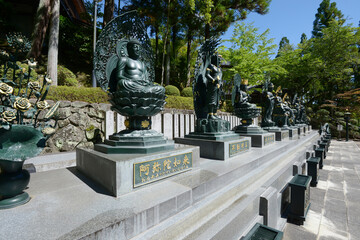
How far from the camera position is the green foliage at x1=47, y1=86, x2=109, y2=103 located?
6.22 meters

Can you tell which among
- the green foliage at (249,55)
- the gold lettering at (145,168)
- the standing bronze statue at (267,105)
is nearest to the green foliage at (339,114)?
the green foliage at (249,55)

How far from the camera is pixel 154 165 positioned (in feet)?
8.68

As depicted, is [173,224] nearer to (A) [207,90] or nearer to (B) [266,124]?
(A) [207,90]

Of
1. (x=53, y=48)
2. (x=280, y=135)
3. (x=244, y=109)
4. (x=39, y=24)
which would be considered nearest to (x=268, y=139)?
(x=244, y=109)

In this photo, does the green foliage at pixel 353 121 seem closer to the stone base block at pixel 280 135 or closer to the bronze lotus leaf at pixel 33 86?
the stone base block at pixel 280 135

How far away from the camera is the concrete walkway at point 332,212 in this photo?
323 cm

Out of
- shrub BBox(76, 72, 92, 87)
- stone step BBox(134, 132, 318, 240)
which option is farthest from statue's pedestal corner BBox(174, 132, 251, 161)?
shrub BBox(76, 72, 92, 87)

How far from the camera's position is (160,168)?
2.74 meters

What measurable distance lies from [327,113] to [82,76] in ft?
99.7

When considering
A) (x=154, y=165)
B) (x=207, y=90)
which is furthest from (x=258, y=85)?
(x=154, y=165)

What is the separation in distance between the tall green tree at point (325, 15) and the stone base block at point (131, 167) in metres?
37.9

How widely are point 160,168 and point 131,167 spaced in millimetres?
526

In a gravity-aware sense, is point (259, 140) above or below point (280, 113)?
below

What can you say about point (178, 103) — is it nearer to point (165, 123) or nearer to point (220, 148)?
point (165, 123)
